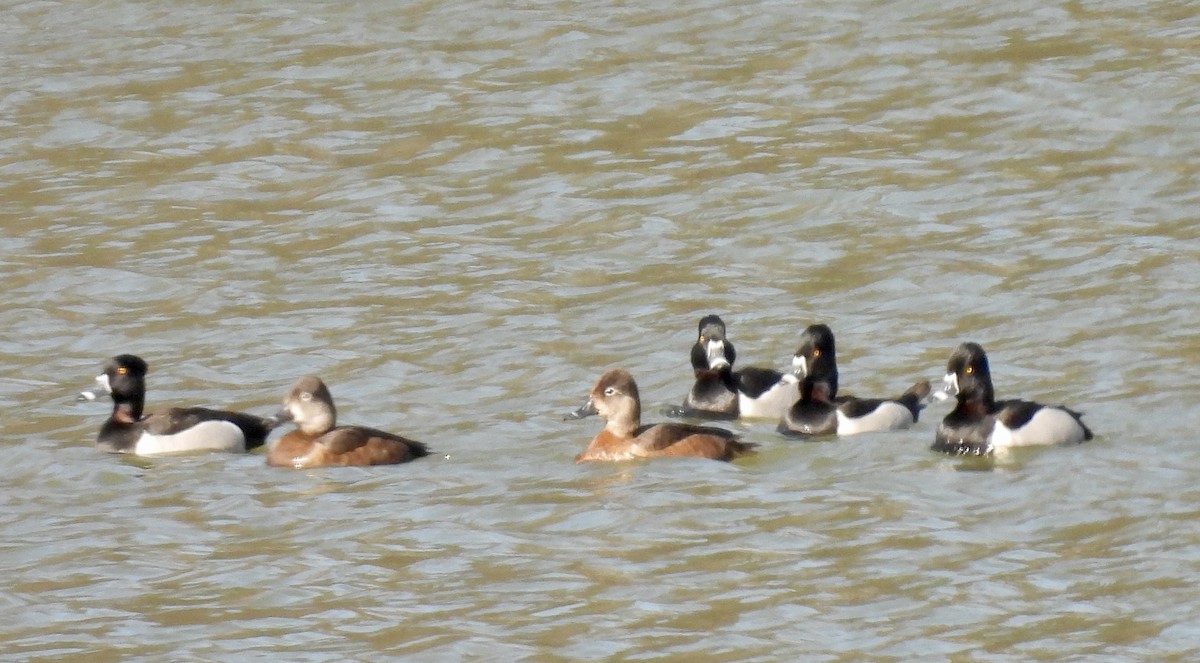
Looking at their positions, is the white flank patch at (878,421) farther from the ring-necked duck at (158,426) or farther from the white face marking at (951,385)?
the ring-necked duck at (158,426)

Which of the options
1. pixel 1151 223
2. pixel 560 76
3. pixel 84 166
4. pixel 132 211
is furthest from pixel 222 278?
pixel 1151 223

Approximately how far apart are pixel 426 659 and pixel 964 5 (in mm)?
14574

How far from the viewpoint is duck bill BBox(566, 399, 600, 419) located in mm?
12682

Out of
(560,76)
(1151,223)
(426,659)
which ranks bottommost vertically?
(426,659)

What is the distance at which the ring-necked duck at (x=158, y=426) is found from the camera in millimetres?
13078

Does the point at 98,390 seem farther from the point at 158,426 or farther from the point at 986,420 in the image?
the point at 986,420

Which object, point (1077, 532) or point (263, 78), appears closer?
point (1077, 532)

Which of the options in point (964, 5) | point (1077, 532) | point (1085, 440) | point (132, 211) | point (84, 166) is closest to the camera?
point (1077, 532)

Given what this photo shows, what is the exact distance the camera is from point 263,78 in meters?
22.6

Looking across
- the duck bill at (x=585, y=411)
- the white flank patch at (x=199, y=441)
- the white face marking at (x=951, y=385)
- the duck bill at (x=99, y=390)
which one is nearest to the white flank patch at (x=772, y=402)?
the duck bill at (x=585, y=411)

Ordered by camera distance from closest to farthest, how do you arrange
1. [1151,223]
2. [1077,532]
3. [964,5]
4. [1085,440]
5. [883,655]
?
[883,655] → [1077,532] → [1085,440] → [1151,223] → [964,5]

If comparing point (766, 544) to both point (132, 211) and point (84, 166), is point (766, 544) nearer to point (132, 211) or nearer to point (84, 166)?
point (132, 211)

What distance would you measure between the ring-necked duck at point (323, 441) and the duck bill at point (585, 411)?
910mm

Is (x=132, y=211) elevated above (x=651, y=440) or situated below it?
above
